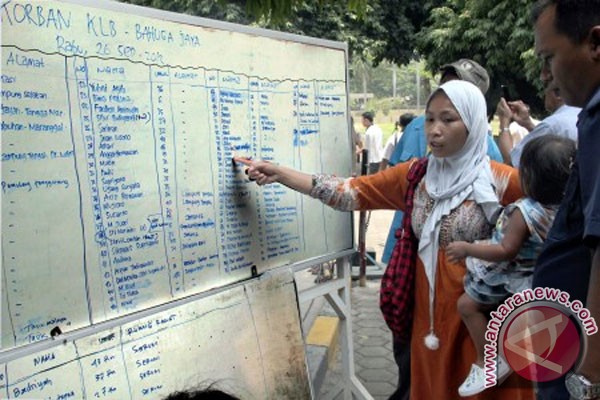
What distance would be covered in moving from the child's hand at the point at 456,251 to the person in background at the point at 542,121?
421 millimetres

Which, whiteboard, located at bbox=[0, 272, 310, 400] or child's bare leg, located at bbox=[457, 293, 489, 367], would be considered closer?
whiteboard, located at bbox=[0, 272, 310, 400]

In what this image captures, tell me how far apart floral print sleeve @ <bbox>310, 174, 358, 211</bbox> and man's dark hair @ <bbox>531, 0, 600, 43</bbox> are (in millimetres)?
1210

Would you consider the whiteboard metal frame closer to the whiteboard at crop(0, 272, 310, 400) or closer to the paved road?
the whiteboard at crop(0, 272, 310, 400)

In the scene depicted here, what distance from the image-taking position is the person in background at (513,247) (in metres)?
1.99

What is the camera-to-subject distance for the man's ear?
1.37 meters

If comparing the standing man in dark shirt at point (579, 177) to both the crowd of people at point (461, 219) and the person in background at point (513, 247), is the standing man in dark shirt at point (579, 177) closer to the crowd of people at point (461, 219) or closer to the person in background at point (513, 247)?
the crowd of people at point (461, 219)

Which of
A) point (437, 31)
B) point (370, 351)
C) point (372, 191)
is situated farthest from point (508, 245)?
point (437, 31)

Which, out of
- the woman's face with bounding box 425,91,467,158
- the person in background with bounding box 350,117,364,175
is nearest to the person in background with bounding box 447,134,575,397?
the woman's face with bounding box 425,91,467,158

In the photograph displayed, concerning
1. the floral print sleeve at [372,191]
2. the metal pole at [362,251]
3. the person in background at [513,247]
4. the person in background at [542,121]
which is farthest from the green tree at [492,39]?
the person in background at [513,247]

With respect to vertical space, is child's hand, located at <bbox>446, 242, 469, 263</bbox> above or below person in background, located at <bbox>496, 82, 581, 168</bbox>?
below

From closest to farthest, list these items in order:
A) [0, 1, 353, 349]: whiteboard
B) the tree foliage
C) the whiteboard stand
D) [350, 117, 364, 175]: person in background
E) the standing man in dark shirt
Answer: the standing man in dark shirt, [0, 1, 353, 349]: whiteboard, the whiteboard stand, [350, 117, 364, 175]: person in background, the tree foliage

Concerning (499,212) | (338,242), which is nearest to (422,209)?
(499,212)

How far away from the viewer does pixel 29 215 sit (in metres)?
1.59

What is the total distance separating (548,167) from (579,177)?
0.57m
